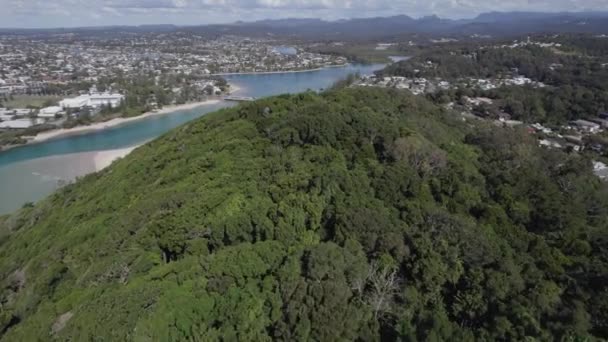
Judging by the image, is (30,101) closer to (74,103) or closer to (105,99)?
(74,103)

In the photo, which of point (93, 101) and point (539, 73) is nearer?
point (93, 101)

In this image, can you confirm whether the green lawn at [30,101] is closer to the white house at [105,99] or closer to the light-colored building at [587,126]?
the white house at [105,99]

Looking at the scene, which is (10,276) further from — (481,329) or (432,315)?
(481,329)

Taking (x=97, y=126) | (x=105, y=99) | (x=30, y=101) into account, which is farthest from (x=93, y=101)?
(x=30, y=101)

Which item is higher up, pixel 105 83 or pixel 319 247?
pixel 105 83

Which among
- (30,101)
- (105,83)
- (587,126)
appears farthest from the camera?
(105,83)

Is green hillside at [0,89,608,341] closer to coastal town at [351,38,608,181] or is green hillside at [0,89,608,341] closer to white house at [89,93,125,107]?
coastal town at [351,38,608,181]

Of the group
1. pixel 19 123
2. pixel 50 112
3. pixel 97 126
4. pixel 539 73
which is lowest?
pixel 97 126

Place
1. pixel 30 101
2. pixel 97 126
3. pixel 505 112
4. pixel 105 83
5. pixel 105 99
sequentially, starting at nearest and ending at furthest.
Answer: pixel 505 112 < pixel 97 126 < pixel 105 99 < pixel 30 101 < pixel 105 83
